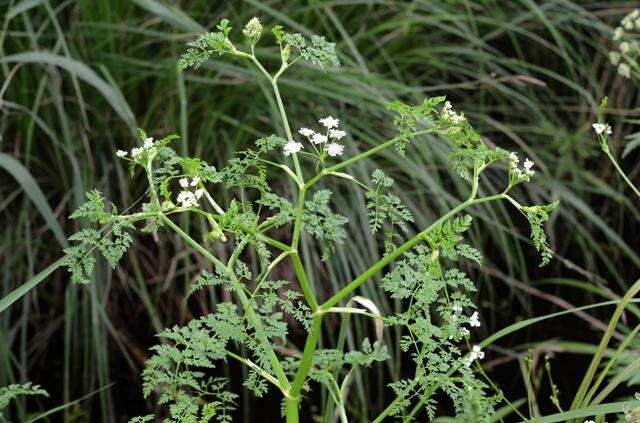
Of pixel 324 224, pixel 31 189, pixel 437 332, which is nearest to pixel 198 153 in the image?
pixel 31 189

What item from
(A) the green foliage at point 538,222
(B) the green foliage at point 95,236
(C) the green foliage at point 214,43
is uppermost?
(C) the green foliage at point 214,43

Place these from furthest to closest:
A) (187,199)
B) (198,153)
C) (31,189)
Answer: (198,153) → (31,189) → (187,199)

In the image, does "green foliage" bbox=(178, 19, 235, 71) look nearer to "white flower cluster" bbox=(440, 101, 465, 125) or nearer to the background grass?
"white flower cluster" bbox=(440, 101, 465, 125)

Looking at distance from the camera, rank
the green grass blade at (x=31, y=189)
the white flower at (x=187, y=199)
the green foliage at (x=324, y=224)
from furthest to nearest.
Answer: the green grass blade at (x=31, y=189)
the green foliage at (x=324, y=224)
the white flower at (x=187, y=199)

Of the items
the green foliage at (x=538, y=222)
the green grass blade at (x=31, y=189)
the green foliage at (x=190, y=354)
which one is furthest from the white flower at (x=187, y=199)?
the green grass blade at (x=31, y=189)

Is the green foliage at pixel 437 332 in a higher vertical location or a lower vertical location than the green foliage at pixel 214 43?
lower

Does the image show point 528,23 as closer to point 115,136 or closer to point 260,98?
point 260,98

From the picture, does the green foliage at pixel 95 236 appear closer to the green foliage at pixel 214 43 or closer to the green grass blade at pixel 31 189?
the green foliage at pixel 214 43

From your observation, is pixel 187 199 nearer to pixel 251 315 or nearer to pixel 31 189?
pixel 251 315

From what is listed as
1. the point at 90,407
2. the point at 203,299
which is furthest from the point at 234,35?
the point at 90,407
